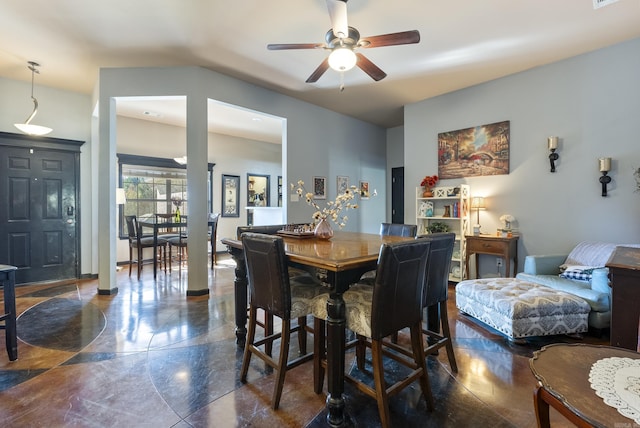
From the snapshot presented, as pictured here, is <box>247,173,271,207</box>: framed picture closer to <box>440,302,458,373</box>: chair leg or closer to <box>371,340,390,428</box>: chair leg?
<box>440,302,458,373</box>: chair leg

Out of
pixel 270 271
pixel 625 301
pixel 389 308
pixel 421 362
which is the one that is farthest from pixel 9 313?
pixel 625 301

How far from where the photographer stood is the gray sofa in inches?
101

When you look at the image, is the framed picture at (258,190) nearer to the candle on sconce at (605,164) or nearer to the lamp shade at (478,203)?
the lamp shade at (478,203)

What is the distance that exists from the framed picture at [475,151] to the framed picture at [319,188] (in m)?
1.94

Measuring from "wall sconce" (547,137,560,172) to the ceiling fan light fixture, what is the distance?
2775mm

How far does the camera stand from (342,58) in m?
2.36

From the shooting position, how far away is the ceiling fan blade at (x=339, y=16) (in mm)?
2111

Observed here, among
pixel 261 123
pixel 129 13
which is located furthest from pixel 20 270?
pixel 261 123

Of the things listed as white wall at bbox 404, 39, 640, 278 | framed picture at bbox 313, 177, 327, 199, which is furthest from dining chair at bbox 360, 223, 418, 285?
framed picture at bbox 313, 177, 327, 199

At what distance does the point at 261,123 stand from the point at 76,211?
342 centimetres

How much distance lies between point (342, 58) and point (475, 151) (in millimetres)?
2852

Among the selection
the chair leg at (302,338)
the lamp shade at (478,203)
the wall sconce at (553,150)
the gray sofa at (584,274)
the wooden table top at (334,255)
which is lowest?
the chair leg at (302,338)

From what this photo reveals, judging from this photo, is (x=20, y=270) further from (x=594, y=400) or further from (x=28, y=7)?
(x=594, y=400)

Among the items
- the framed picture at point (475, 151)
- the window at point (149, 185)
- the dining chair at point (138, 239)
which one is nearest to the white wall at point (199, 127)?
the dining chair at point (138, 239)
